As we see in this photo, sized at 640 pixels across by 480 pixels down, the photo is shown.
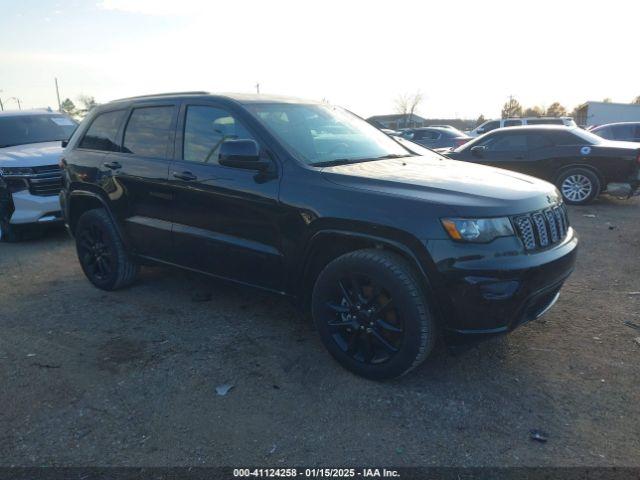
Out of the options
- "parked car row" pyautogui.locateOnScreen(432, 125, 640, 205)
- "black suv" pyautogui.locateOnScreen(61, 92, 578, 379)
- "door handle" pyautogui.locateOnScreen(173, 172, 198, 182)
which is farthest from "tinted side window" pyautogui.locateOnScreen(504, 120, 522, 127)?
"door handle" pyautogui.locateOnScreen(173, 172, 198, 182)

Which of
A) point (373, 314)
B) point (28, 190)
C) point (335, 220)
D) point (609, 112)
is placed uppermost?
point (609, 112)

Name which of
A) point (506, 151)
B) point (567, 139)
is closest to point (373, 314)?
point (506, 151)

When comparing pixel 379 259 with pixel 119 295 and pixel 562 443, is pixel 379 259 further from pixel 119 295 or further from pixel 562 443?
pixel 119 295

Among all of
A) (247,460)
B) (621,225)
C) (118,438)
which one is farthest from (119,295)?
(621,225)

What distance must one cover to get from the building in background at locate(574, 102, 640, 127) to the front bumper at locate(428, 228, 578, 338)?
45074 mm

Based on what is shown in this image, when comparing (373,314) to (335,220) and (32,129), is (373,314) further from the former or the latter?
(32,129)

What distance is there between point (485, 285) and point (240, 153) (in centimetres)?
174

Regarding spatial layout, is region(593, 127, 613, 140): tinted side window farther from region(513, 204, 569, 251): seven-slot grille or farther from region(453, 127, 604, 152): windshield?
region(513, 204, 569, 251): seven-slot grille

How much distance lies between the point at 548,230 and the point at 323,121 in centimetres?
192

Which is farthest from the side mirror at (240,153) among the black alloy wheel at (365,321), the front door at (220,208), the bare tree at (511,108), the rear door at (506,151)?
the bare tree at (511,108)

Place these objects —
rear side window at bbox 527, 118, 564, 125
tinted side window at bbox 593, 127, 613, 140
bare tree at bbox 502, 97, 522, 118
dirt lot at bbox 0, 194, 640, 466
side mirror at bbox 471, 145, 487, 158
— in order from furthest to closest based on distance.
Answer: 1. bare tree at bbox 502, 97, 522, 118
2. rear side window at bbox 527, 118, 564, 125
3. tinted side window at bbox 593, 127, 613, 140
4. side mirror at bbox 471, 145, 487, 158
5. dirt lot at bbox 0, 194, 640, 466

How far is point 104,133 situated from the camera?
4840mm

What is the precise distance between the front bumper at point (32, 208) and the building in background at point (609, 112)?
44.2 metres

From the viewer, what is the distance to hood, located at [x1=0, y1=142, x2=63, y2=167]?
6.80 meters
